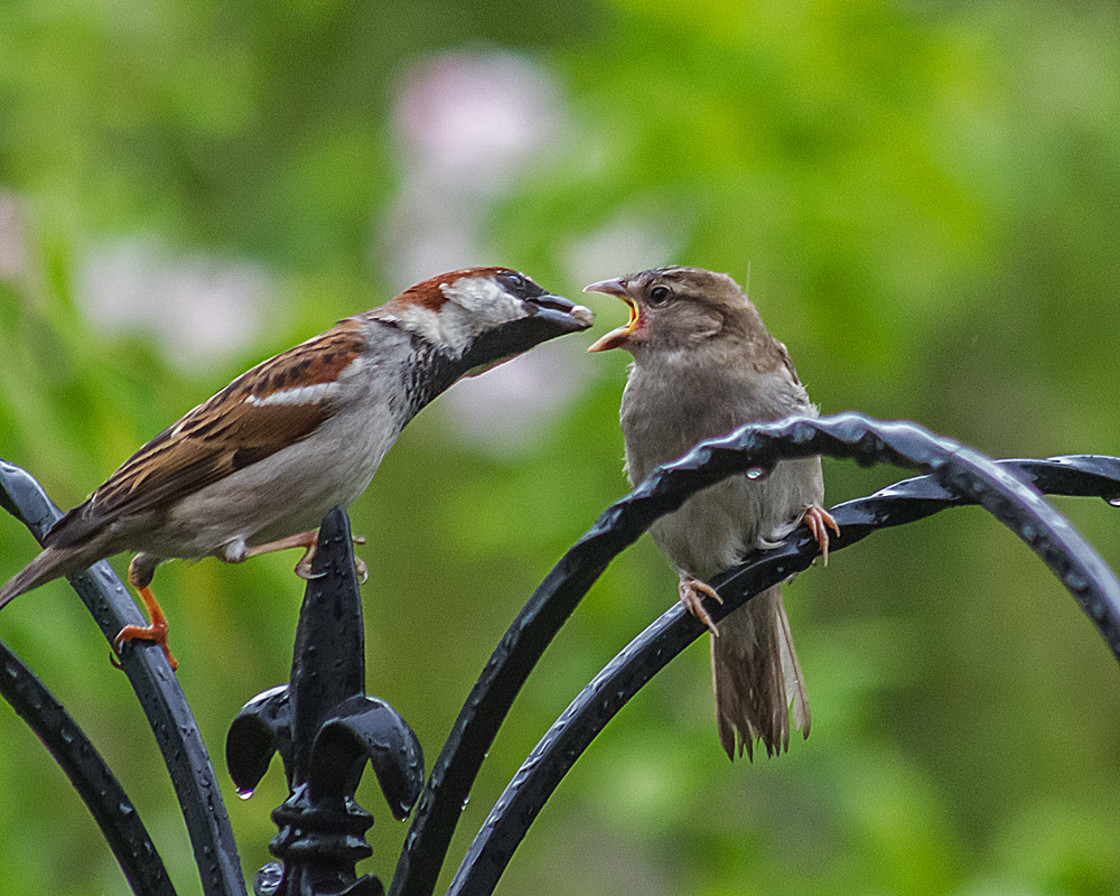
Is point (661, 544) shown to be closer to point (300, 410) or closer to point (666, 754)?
point (300, 410)

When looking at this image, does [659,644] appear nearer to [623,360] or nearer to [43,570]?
[43,570]

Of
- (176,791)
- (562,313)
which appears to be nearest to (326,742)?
(176,791)

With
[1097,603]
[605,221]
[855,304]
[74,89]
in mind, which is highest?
[74,89]

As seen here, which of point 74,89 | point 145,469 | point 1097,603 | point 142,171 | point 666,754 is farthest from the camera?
point 142,171

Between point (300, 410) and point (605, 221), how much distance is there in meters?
1.56

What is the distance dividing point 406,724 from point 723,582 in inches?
12.9

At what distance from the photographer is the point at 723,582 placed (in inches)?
51.5

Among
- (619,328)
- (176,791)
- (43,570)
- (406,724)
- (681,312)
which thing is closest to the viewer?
(406,724)

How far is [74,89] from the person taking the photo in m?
3.78

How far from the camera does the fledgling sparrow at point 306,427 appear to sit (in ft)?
5.31

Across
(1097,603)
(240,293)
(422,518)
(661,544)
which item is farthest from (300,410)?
(422,518)

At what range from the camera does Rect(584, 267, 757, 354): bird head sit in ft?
7.35

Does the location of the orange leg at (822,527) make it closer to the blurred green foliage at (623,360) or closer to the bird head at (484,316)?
Result: the bird head at (484,316)

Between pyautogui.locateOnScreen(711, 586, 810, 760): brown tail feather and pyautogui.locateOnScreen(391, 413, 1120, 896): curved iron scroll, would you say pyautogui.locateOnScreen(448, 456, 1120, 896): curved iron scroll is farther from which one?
pyautogui.locateOnScreen(711, 586, 810, 760): brown tail feather
